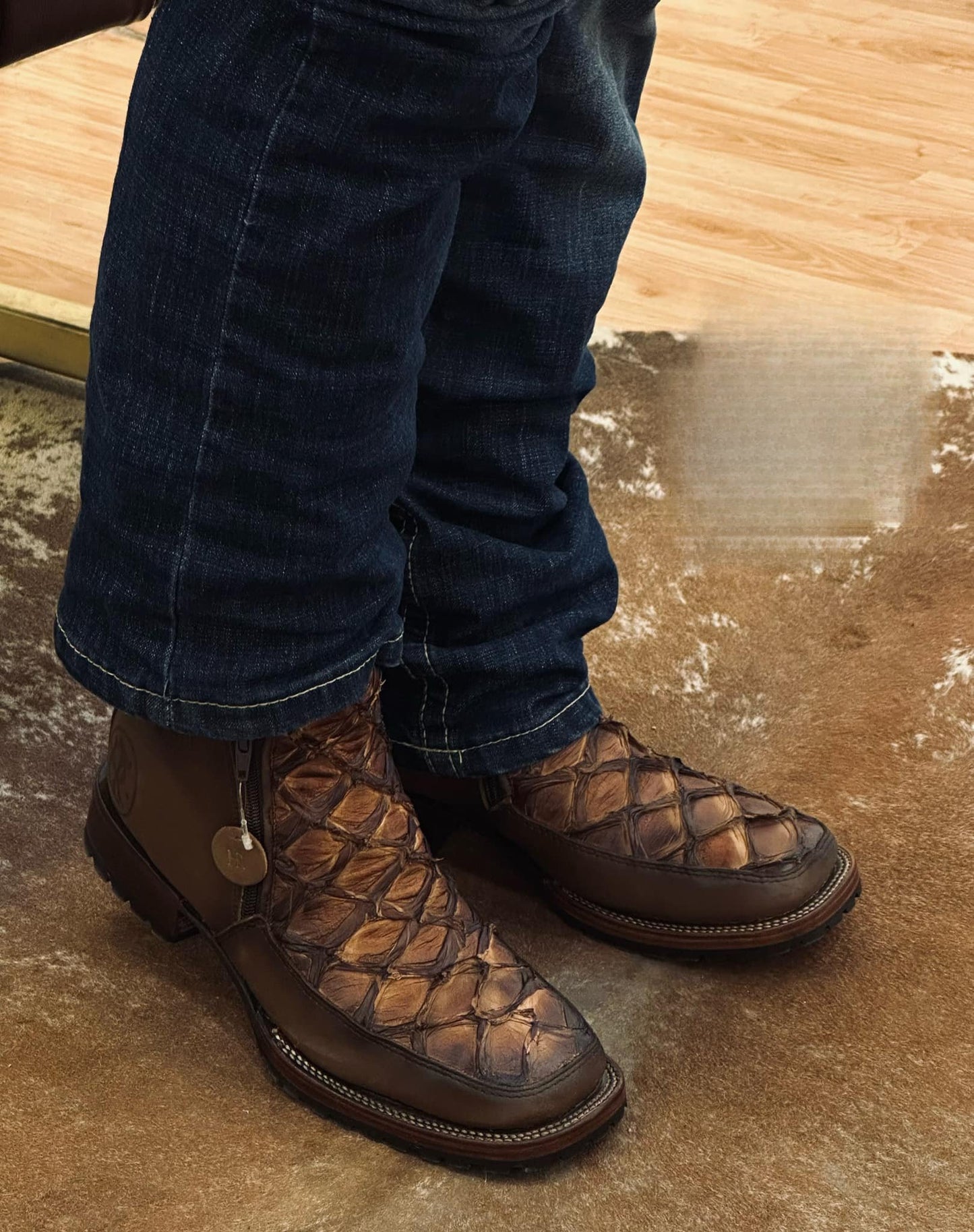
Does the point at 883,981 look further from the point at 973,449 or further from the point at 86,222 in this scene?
the point at 86,222

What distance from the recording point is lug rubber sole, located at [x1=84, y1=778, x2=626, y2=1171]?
0.57 m

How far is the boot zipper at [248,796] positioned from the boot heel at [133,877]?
2.0 inches

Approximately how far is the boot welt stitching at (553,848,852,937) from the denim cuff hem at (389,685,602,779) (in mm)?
74

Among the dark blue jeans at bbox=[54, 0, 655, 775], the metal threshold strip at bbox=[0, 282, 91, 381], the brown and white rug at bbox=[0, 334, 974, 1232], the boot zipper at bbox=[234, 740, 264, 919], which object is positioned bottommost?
the metal threshold strip at bbox=[0, 282, 91, 381]

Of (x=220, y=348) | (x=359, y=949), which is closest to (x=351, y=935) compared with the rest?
(x=359, y=949)

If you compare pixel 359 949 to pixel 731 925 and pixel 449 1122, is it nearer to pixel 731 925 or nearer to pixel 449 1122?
pixel 449 1122

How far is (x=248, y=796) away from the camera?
0.59m

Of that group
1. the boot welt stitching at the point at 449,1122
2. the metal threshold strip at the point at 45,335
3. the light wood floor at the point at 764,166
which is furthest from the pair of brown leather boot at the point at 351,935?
the light wood floor at the point at 764,166

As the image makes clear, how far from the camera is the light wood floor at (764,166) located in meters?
1.50

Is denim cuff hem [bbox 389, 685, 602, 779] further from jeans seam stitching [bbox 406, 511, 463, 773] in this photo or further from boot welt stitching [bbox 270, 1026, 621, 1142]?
boot welt stitching [bbox 270, 1026, 621, 1142]

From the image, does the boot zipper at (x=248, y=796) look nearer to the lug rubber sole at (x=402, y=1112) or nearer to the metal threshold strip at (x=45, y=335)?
the lug rubber sole at (x=402, y=1112)

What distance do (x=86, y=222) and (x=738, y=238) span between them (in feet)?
2.54

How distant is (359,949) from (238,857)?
0.22ft


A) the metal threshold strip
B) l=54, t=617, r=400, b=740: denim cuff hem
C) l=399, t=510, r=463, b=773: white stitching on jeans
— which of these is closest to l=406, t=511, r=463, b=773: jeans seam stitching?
l=399, t=510, r=463, b=773: white stitching on jeans
